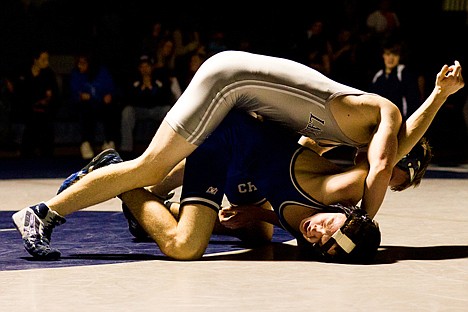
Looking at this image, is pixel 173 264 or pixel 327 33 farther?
pixel 327 33

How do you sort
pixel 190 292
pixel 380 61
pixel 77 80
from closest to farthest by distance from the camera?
1. pixel 190 292
2. pixel 77 80
3. pixel 380 61

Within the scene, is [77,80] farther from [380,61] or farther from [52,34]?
[380,61]

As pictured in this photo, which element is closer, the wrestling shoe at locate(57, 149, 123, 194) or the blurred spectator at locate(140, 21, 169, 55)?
the wrestling shoe at locate(57, 149, 123, 194)

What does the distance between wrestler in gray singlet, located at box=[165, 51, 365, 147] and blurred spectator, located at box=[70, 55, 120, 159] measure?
5.78m

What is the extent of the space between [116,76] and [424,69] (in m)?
3.35

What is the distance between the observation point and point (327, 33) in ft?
38.4

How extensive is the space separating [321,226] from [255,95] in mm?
616

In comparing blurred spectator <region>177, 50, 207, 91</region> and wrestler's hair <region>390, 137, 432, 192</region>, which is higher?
wrestler's hair <region>390, 137, 432, 192</region>

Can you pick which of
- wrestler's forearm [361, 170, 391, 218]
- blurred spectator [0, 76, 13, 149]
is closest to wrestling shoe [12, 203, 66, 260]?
wrestler's forearm [361, 170, 391, 218]

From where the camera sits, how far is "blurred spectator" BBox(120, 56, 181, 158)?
10398 millimetres

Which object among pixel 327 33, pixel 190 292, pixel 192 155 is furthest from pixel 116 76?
pixel 190 292

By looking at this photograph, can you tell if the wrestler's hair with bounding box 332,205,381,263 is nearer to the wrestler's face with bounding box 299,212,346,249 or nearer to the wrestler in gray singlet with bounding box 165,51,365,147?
the wrestler's face with bounding box 299,212,346,249

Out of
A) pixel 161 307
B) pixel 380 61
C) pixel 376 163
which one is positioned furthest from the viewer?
pixel 380 61

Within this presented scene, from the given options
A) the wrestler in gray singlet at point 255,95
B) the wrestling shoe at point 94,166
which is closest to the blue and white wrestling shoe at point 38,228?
the wrestling shoe at point 94,166
